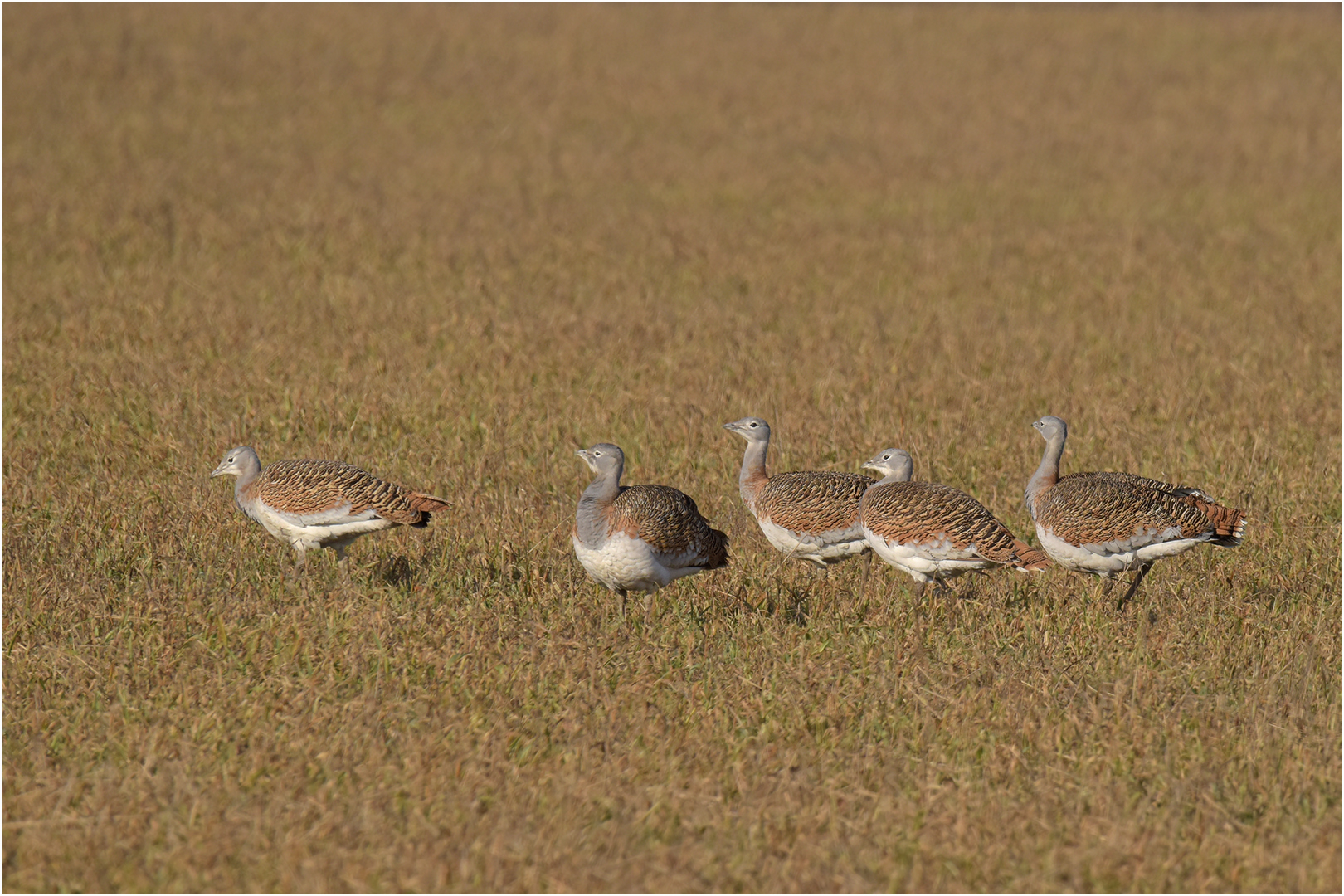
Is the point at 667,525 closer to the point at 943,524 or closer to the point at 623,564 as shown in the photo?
the point at 623,564

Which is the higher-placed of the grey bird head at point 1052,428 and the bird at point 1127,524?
the grey bird head at point 1052,428

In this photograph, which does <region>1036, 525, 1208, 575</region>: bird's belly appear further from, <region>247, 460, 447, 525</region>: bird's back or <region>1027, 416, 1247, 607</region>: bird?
<region>247, 460, 447, 525</region>: bird's back

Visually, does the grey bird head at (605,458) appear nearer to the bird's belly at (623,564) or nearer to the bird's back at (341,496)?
the bird's belly at (623,564)

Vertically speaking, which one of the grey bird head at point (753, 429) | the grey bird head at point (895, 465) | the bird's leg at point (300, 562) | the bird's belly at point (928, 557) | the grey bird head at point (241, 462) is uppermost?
the grey bird head at point (753, 429)

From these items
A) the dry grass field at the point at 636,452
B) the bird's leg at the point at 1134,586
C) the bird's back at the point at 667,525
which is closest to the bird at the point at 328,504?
the dry grass field at the point at 636,452

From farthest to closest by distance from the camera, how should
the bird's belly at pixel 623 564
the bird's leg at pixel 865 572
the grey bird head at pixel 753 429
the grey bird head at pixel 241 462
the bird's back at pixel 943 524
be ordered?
the grey bird head at pixel 753 429 → the grey bird head at pixel 241 462 → the bird's leg at pixel 865 572 → the bird's back at pixel 943 524 → the bird's belly at pixel 623 564

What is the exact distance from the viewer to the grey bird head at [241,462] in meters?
8.37

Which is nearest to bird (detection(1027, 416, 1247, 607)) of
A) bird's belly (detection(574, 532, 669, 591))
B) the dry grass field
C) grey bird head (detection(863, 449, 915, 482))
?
the dry grass field

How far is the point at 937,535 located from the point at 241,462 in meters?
3.97

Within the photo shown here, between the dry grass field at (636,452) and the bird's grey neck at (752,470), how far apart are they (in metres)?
0.40

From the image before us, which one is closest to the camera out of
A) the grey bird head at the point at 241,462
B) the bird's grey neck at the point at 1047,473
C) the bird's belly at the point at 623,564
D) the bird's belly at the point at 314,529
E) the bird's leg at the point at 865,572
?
the bird's belly at the point at 623,564

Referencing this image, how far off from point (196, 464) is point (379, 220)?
9684mm

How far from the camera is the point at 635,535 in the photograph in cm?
721

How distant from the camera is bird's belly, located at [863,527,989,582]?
7332 millimetres
